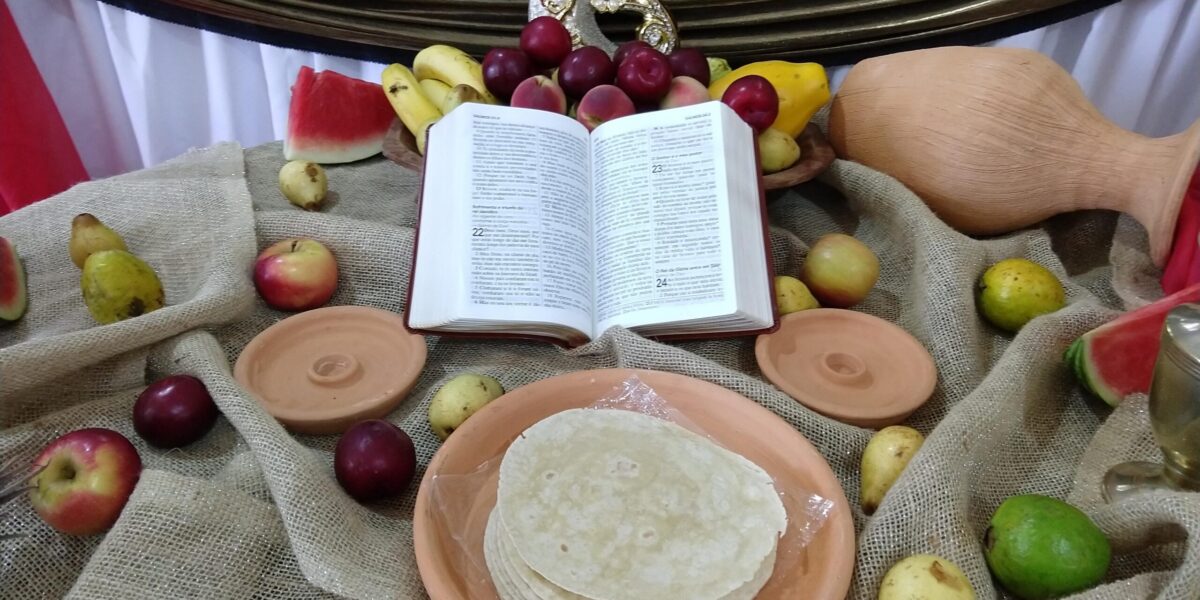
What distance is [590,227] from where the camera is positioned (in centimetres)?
119

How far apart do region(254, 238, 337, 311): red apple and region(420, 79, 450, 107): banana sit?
1.37 ft

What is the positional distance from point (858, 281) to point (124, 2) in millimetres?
1765

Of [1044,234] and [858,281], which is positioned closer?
[858,281]

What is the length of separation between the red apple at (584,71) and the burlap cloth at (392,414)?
0.37 metres

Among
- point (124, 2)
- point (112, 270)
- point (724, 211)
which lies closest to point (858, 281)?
point (724, 211)

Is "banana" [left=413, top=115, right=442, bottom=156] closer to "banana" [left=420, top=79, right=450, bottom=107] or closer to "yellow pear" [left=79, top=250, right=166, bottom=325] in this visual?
"banana" [left=420, top=79, right=450, bottom=107]

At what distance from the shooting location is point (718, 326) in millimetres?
1094

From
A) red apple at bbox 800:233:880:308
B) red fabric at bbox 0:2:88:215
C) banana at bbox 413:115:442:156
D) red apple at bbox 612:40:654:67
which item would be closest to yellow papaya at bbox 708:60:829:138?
red apple at bbox 612:40:654:67

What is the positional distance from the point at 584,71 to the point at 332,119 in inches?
20.2

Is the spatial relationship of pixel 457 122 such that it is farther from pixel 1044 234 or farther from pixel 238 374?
pixel 1044 234

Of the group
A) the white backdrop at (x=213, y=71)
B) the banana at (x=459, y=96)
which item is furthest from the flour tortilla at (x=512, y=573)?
the white backdrop at (x=213, y=71)

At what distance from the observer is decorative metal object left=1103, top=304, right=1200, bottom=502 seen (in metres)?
0.75

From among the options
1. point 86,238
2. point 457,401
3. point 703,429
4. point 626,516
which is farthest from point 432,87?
point 626,516

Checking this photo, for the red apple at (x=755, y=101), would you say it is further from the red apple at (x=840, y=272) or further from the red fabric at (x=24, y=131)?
the red fabric at (x=24, y=131)
